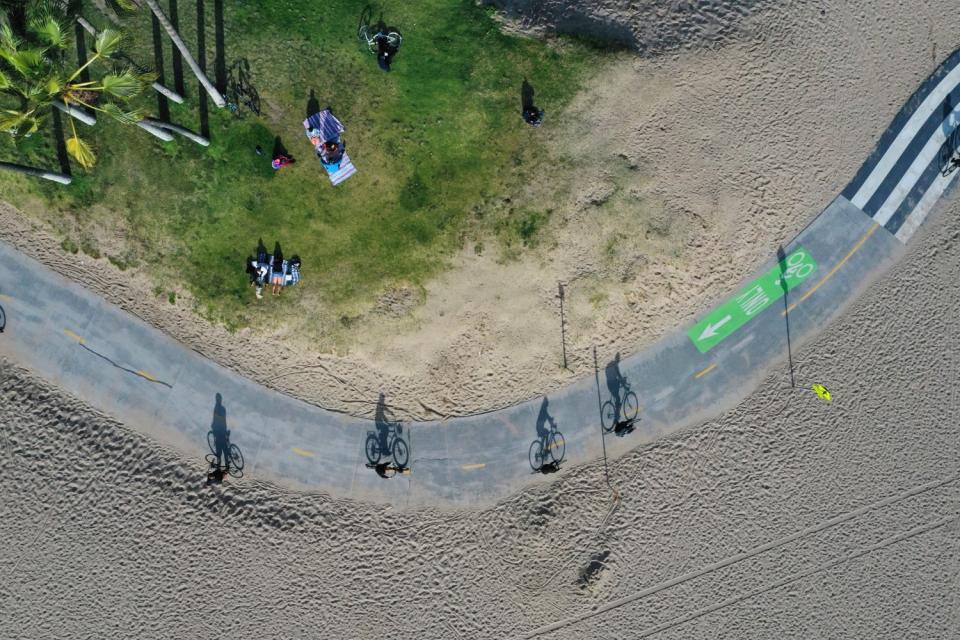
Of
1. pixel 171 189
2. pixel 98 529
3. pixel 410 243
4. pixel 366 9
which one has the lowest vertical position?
pixel 98 529

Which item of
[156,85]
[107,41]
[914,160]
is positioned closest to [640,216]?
[914,160]

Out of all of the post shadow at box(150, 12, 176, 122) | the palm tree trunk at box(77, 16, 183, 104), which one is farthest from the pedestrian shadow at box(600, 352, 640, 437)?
the post shadow at box(150, 12, 176, 122)

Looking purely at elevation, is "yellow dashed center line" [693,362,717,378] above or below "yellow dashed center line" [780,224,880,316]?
below

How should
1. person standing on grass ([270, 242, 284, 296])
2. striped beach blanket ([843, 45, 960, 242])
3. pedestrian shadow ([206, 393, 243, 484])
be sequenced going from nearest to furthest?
person standing on grass ([270, 242, 284, 296]) → pedestrian shadow ([206, 393, 243, 484]) → striped beach blanket ([843, 45, 960, 242])

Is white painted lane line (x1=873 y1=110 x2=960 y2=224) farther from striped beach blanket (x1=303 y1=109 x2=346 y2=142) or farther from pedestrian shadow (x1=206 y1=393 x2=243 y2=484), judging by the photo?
pedestrian shadow (x1=206 y1=393 x2=243 y2=484)

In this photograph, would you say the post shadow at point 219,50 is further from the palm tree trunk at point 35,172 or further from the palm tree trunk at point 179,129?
the palm tree trunk at point 35,172

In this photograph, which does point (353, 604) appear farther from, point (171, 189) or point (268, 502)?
point (171, 189)

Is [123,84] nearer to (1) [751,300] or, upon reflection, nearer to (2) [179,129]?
(2) [179,129]

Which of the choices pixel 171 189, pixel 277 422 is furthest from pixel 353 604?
pixel 171 189
